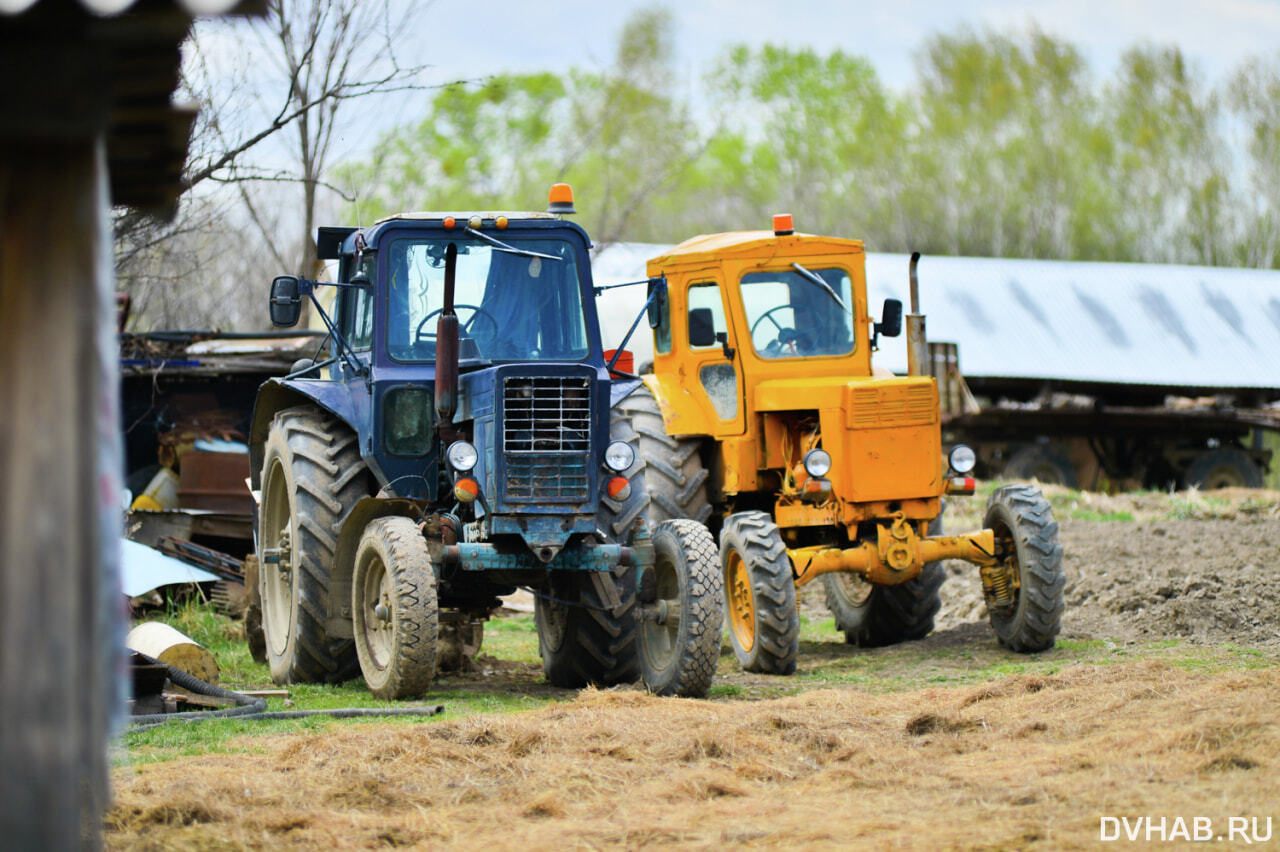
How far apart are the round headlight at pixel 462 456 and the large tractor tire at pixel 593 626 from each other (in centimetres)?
95

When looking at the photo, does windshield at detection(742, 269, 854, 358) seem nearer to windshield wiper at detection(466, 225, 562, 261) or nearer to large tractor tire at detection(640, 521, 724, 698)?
windshield wiper at detection(466, 225, 562, 261)

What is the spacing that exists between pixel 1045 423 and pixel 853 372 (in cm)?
1477

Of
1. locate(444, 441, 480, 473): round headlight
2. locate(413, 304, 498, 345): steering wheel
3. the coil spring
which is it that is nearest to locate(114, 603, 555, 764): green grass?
locate(444, 441, 480, 473): round headlight

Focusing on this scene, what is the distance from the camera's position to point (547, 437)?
29.5 ft

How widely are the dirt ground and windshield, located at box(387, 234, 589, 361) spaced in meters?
2.33

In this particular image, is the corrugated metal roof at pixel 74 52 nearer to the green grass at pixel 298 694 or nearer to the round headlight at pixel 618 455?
the green grass at pixel 298 694

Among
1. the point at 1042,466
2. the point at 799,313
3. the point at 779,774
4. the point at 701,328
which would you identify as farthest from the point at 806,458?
the point at 1042,466

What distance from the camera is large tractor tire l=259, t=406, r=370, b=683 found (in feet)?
31.3

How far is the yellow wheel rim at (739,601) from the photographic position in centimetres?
1057

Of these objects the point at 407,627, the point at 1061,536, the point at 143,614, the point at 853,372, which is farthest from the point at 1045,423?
the point at 407,627

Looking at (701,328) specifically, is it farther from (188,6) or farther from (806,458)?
(188,6)

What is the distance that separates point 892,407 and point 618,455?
2.58 meters

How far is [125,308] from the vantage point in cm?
1550

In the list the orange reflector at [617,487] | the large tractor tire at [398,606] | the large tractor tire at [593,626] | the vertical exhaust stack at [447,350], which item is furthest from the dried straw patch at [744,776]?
the vertical exhaust stack at [447,350]
